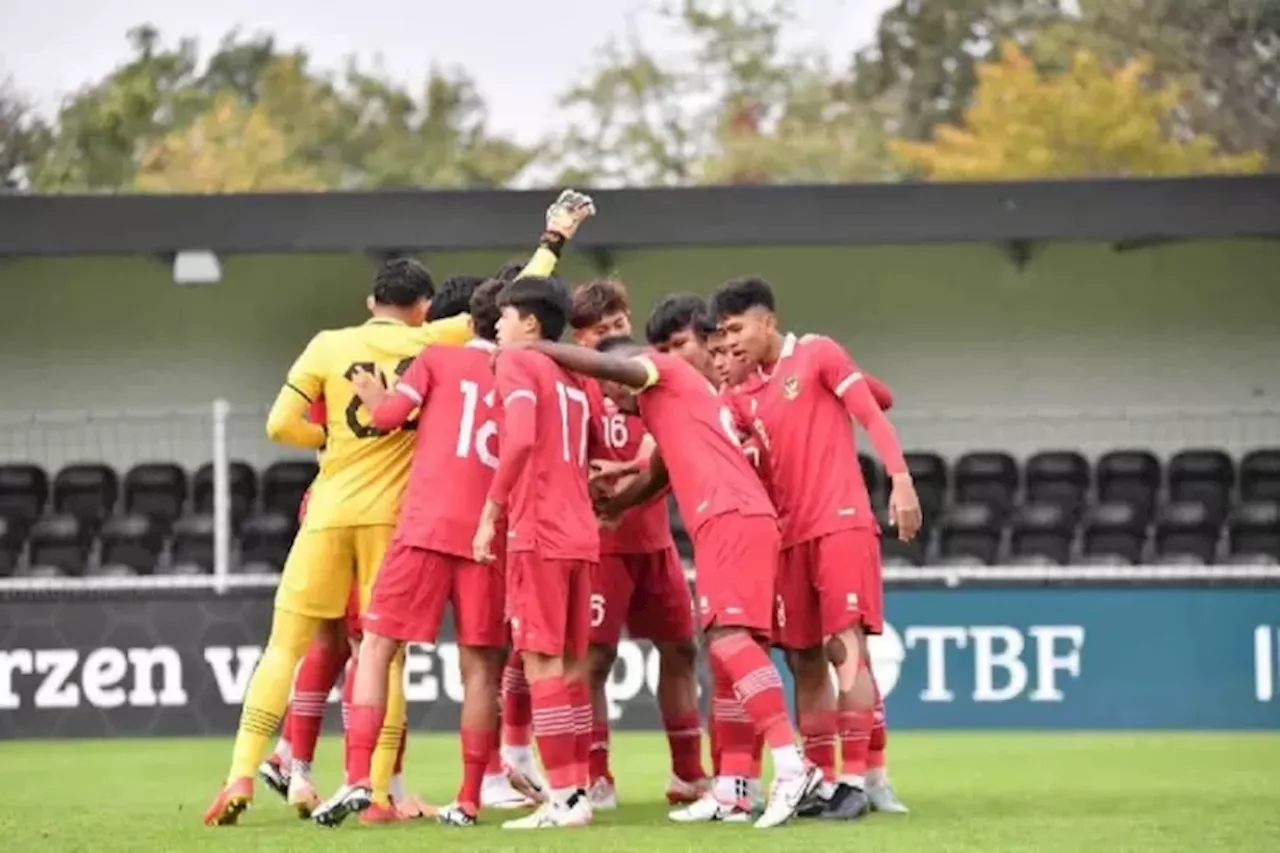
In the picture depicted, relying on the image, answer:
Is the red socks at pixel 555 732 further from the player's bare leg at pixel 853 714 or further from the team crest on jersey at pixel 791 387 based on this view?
the team crest on jersey at pixel 791 387

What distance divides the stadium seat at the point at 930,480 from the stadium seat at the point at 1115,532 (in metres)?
1.06

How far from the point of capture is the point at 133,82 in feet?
173

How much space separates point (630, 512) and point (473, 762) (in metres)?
1.40

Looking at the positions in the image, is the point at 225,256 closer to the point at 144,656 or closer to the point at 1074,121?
the point at 144,656

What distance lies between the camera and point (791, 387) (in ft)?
33.1

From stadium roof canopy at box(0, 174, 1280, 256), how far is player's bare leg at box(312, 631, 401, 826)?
351 inches

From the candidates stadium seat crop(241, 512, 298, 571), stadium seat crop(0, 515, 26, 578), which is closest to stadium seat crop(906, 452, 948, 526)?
stadium seat crop(241, 512, 298, 571)

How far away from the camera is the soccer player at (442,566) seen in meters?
9.77

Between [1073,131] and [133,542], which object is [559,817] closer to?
[133,542]

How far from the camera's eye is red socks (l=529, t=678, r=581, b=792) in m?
9.50

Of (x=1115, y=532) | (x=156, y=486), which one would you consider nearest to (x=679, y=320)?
(x=1115, y=532)

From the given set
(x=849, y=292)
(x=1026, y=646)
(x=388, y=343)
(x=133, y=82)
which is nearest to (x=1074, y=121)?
(x=133, y=82)

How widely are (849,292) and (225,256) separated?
15.7 ft

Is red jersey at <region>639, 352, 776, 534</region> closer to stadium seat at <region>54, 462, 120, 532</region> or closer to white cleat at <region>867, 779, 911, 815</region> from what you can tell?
white cleat at <region>867, 779, 911, 815</region>
